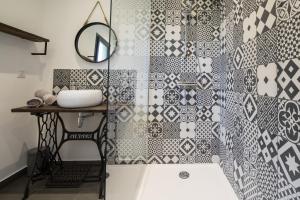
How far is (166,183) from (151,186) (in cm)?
13

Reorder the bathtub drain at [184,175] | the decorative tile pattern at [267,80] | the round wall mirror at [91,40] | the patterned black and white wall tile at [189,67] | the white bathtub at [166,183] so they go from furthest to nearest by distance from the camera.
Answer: the round wall mirror at [91,40] → the patterned black and white wall tile at [189,67] → the bathtub drain at [184,175] → the white bathtub at [166,183] → the decorative tile pattern at [267,80]

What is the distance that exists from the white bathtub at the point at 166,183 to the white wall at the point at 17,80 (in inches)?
45.9

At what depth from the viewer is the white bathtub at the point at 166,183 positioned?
1532mm

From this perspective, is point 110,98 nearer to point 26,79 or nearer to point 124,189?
point 124,189

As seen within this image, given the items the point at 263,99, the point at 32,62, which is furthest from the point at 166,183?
the point at 32,62

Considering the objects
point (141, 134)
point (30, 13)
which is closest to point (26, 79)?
point (30, 13)

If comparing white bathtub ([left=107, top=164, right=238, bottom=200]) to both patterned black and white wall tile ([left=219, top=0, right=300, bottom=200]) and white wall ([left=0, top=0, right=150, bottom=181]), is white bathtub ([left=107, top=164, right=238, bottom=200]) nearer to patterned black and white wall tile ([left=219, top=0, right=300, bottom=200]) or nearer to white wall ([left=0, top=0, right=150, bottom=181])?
patterned black and white wall tile ([left=219, top=0, right=300, bottom=200])

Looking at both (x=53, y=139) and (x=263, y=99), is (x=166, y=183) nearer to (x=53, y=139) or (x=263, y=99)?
(x=263, y=99)

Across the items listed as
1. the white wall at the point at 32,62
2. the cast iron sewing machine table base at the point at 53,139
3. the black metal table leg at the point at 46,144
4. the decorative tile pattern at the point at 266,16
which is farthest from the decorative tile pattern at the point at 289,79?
the black metal table leg at the point at 46,144

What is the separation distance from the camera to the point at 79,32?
233cm

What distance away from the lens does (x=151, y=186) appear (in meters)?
1.71

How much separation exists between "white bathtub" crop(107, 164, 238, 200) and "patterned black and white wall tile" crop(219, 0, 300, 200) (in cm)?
16

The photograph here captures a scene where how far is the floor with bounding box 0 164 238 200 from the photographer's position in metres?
1.55

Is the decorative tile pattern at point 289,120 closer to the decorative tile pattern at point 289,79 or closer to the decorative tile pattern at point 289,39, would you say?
the decorative tile pattern at point 289,79
